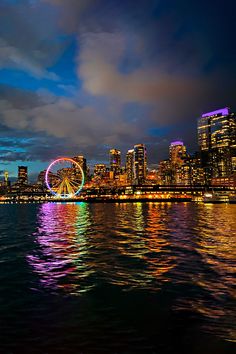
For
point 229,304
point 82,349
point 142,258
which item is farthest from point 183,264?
point 82,349

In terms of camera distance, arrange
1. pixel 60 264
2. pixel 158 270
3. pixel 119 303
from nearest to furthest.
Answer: pixel 119 303 → pixel 158 270 → pixel 60 264

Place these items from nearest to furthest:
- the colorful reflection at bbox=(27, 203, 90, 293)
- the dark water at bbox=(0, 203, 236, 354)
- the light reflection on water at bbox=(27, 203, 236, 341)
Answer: the dark water at bbox=(0, 203, 236, 354) → the light reflection on water at bbox=(27, 203, 236, 341) → the colorful reflection at bbox=(27, 203, 90, 293)

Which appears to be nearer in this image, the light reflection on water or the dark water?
the dark water

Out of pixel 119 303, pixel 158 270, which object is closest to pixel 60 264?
pixel 158 270

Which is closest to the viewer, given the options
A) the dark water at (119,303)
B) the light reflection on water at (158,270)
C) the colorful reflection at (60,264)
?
the dark water at (119,303)

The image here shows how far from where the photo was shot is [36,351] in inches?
402

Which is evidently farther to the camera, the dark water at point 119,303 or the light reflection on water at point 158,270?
the light reflection on water at point 158,270

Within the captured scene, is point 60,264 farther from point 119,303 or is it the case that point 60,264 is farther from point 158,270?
point 119,303

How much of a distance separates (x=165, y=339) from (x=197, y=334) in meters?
1.26

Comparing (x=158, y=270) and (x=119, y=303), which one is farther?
(x=158, y=270)

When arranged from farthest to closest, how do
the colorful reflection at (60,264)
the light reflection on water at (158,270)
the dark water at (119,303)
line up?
the colorful reflection at (60,264) → the light reflection on water at (158,270) → the dark water at (119,303)

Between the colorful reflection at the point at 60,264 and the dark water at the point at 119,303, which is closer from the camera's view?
the dark water at the point at 119,303

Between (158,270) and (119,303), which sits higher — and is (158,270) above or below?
below

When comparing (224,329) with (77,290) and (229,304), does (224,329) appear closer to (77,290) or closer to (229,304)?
(229,304)
